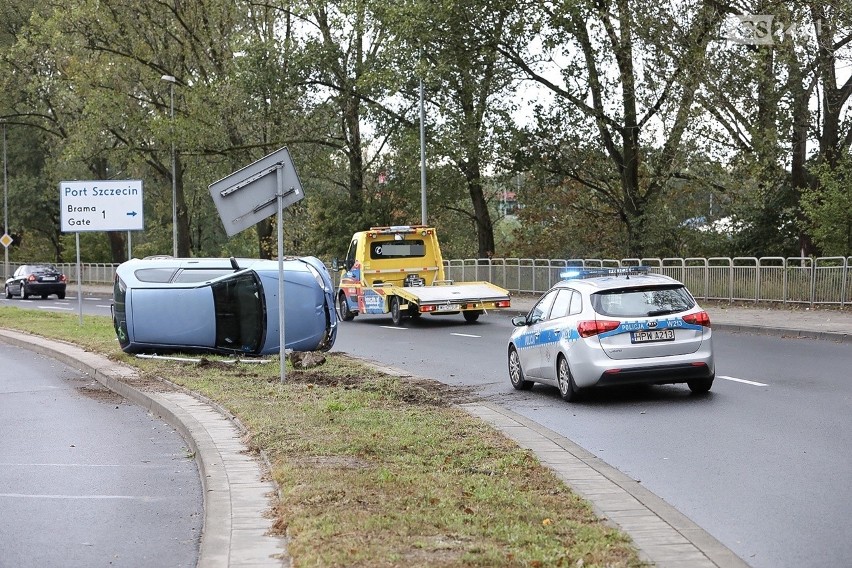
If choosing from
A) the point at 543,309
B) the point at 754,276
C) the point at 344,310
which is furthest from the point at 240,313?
the point at 754,276

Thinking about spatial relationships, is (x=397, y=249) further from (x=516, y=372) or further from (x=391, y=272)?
(x=516, y=372)

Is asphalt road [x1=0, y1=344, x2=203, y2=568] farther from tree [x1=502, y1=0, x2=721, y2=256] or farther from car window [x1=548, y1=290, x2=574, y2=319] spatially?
tree [x1=502, y1=0, x2=721, y2=256]

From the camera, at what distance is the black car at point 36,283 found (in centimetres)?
5519

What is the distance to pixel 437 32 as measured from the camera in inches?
1521

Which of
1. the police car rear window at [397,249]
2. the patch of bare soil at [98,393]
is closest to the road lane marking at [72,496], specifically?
the patch of bare soil at [98,393]

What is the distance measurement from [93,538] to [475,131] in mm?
34925

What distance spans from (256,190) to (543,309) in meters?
3.68

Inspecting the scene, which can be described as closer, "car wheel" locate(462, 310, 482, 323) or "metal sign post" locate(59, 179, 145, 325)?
"metal sign post" locate(59, 179, 145, 325)

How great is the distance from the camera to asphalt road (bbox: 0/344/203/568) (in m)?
6.89

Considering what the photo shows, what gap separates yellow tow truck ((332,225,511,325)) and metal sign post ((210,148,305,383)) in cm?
1529

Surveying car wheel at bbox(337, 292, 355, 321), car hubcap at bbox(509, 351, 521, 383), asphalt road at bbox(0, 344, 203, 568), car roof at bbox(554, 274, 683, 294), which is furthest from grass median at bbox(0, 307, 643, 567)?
car wheel at bbox(337, 292, 355, 321)

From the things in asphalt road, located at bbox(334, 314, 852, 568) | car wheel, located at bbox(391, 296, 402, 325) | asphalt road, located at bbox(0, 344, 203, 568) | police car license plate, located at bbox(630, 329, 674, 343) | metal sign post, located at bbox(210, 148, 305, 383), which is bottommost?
asphalt road, located at bbox(0, 344, 203, 568)

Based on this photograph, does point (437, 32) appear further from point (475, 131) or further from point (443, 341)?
point (443, 341)

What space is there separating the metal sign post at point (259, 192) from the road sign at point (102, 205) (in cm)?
1367
